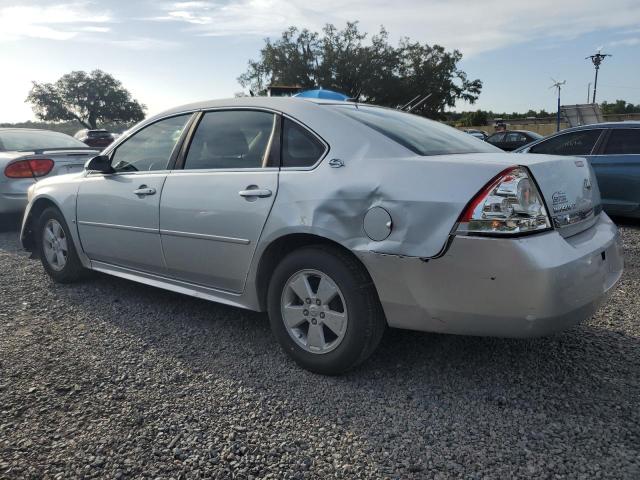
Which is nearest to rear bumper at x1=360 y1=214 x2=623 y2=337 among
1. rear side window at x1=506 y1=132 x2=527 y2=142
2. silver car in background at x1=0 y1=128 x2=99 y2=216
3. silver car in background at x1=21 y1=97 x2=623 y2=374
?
silver car in background at x1=21 y1=97 x2=623 y2=374

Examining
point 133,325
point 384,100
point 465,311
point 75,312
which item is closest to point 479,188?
point 465,311

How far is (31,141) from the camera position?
741 centimetres

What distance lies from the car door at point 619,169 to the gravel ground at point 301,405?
12.0 ft

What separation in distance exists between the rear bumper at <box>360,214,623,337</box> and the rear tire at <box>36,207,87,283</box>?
9.96 feet

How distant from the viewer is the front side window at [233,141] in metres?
3.07

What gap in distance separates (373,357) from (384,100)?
52.4 meters

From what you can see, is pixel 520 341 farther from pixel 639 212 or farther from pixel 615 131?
pixel 615 131

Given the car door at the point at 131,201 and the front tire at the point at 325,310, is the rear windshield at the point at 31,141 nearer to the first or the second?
the car door at the point at 131,201

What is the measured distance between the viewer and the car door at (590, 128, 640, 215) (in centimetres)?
660

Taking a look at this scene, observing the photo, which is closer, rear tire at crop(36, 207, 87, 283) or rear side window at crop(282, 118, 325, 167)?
rear side window at crop(282, 118, 325, 167)

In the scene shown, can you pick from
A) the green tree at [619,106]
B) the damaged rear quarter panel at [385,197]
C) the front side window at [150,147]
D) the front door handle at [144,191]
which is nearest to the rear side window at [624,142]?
the damaged rear quarter panel at [385,197]

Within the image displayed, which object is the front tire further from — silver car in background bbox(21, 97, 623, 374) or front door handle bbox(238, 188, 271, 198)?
front door handle bbox(238, 188, 271, 198)

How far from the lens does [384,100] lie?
5284 cm

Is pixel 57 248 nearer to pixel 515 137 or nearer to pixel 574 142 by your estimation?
pixel 574 142
